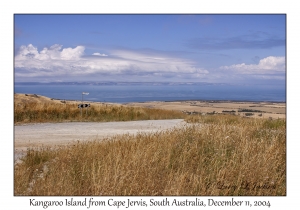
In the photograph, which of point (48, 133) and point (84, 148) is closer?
point (84, 148)

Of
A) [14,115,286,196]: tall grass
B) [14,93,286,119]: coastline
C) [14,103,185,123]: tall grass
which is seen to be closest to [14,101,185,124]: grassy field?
[14,103,185,123]: tall grass

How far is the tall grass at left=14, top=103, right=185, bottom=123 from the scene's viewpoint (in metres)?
21.9

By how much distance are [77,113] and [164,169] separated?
16.9 meters

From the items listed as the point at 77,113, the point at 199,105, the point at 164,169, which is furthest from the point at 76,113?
the point at 164,169

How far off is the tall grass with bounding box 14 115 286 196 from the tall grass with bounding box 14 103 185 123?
497 inches

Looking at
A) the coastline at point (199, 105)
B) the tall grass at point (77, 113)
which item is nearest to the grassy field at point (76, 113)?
the tall grass at point (77, 113)

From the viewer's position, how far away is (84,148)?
9375 mm

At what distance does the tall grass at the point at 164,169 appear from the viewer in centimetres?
653

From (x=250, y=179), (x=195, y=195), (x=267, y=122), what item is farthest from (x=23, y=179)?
(x=267, y=122)

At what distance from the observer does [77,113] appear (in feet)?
78.4
